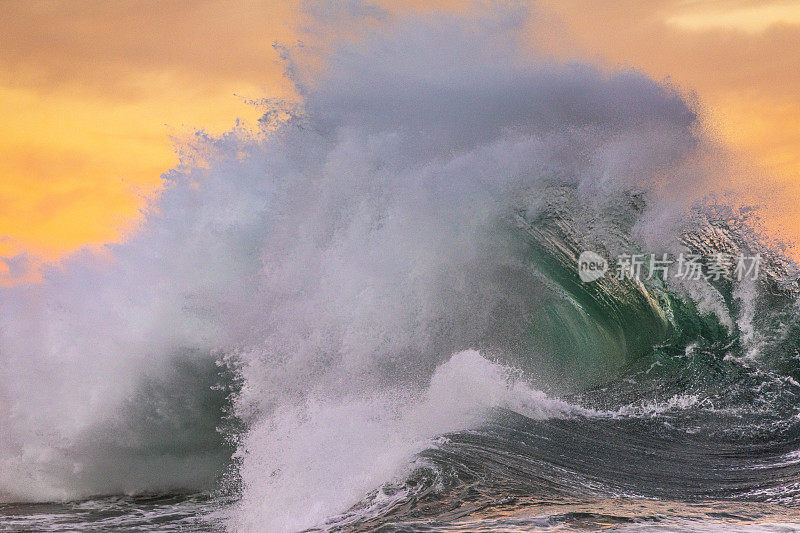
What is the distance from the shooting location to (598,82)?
31.9 ft

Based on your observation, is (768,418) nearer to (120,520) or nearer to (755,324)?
(755,324)

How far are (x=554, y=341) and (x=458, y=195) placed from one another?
2615 millimetres

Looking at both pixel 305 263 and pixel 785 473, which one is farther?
pixel 305 263

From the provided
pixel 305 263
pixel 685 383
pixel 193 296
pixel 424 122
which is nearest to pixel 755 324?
pixel 685 383

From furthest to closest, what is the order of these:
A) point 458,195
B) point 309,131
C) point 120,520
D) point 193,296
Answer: point 458,195 → point 309,131 → point 193,296 → point 120,520

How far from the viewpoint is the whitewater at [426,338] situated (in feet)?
16.7

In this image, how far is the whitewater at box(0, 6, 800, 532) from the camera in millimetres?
5094

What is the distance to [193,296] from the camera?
24.1ft

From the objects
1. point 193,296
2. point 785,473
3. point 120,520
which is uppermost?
point 193,296

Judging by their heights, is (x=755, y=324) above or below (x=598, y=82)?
below

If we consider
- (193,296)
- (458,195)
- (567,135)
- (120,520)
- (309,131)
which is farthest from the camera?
(567,135)

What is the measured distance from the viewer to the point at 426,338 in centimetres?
849

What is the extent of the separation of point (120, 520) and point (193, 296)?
2.52 meters

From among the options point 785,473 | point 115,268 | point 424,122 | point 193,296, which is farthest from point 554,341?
point 115,268
